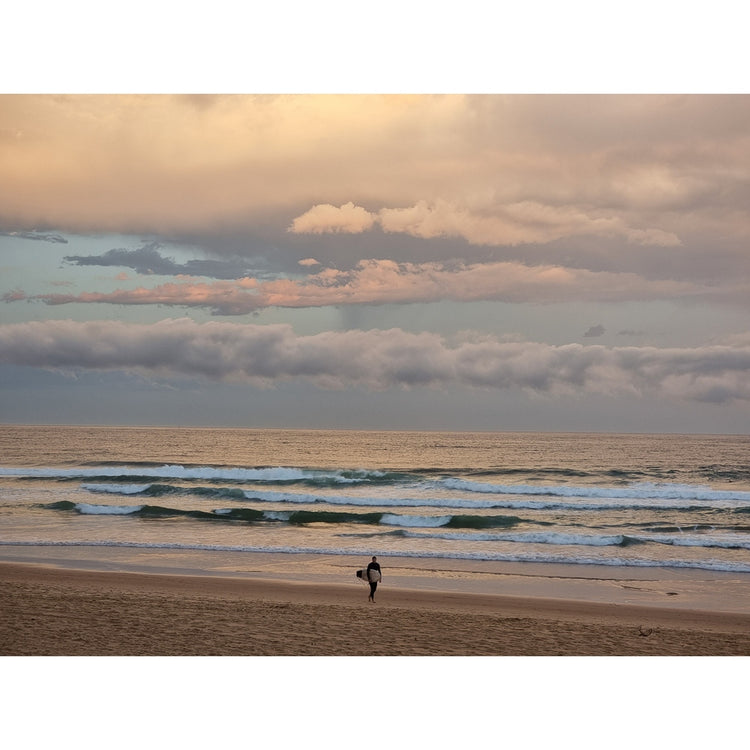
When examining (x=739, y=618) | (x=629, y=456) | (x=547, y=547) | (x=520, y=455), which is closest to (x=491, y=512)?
(x=547, y=547)

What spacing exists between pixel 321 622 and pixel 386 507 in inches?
645

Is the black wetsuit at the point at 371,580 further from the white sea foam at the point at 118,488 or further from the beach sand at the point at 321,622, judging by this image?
the white sea foam at the point at 118,488

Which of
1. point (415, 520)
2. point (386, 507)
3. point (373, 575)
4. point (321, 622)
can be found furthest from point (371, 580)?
point (386, 507)

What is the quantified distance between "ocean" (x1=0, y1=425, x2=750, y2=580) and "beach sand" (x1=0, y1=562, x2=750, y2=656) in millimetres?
3614

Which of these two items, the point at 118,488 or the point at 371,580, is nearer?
the point at 371,580

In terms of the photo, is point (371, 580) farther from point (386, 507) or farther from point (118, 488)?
point (118, 488)

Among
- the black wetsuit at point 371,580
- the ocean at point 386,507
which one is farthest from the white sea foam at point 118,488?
the black wetsuit at point 371,580

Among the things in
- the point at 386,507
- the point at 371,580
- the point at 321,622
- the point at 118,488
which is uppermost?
the point at 371,580

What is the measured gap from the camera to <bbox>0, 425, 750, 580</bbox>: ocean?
17234 millimetres

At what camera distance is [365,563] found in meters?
15.6

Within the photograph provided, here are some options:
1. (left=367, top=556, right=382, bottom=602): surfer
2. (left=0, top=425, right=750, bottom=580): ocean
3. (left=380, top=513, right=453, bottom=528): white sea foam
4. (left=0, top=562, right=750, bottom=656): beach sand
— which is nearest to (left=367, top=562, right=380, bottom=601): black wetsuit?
(left=367, top=556, right=382, bottom=602): surfer

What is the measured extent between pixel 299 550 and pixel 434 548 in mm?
3141

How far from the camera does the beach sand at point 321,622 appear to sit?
8.70m

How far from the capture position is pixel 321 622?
32.8 ft
